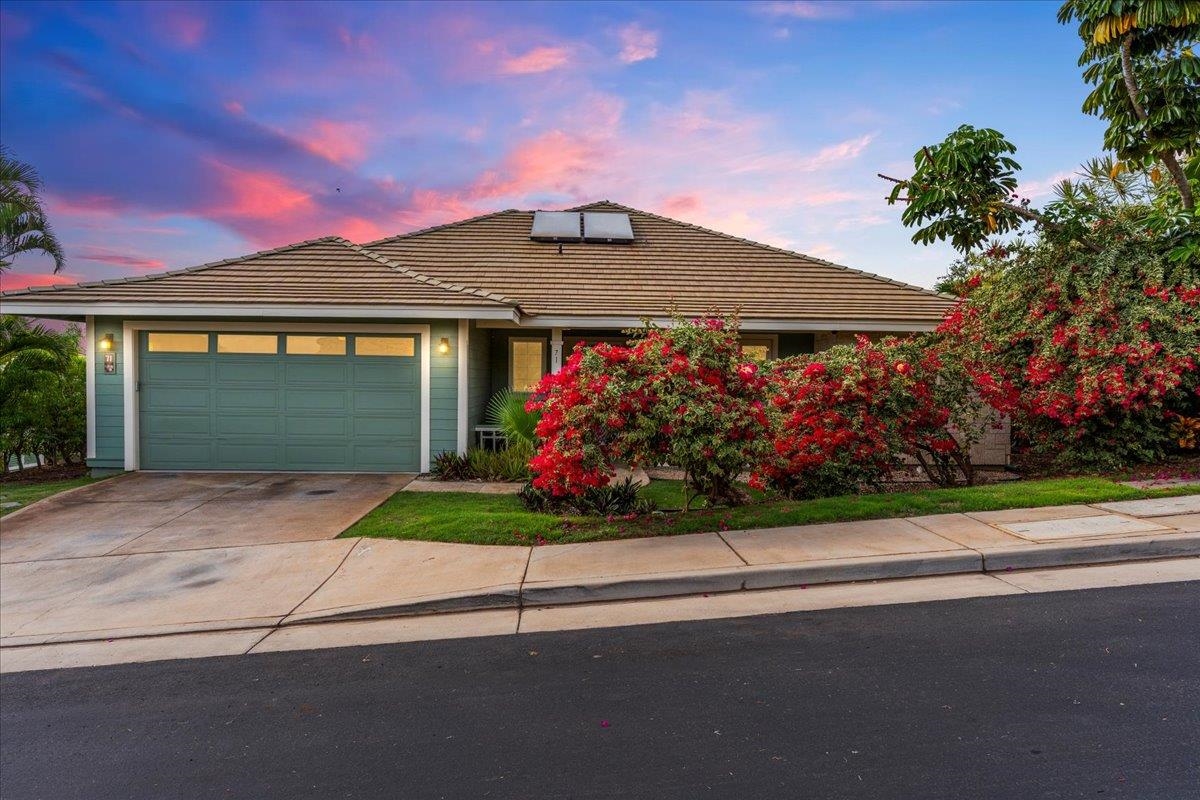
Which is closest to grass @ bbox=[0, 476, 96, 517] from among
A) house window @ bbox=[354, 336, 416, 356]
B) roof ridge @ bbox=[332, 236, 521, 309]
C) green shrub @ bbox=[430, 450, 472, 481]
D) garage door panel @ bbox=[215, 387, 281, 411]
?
garage door panel @ bbox=[215, 387, 281, 411]

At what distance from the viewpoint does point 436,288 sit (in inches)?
471

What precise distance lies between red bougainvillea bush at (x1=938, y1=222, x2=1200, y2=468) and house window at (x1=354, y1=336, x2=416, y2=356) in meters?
9.19

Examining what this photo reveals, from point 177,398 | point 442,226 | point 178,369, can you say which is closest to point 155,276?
point 178,369

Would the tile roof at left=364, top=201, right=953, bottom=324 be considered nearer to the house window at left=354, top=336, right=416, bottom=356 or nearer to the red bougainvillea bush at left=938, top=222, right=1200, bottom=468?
the house window at left=354, top=336, right=416, bottom=356

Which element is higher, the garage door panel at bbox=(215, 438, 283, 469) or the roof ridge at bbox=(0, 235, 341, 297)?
the roof ridge at bbox=(0, 235, 341, 297)

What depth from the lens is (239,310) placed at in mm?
11078

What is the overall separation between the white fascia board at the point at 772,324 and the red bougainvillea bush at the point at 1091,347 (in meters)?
2.61

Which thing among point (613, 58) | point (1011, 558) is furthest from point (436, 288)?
point (1011, 558)

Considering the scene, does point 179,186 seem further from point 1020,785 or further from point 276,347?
point 1020,785

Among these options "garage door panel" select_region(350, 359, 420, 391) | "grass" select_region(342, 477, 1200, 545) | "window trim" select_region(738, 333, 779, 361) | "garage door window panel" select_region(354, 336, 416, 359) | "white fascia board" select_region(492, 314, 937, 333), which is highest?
"white fascia board" select_region(492, 314, 937, 333)

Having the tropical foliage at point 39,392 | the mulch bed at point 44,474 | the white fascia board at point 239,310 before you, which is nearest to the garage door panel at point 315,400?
the white fascia board at point 239,310

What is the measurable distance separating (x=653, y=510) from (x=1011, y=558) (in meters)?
3.80

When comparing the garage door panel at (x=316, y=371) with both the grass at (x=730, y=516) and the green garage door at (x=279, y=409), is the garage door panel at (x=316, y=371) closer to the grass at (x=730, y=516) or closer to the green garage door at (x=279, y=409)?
the green garage door at (x=279, y=409)

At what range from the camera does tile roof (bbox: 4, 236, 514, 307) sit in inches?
439
